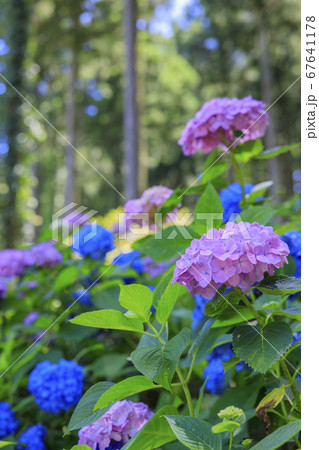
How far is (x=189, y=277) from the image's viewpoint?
0.71 meters

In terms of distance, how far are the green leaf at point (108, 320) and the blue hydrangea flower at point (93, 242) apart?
37.0 inches

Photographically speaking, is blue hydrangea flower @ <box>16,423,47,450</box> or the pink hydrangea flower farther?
the pink hydrangea flower

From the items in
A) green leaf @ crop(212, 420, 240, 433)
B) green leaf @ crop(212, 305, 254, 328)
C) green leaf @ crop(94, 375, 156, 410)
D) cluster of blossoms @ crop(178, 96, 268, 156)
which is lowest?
green leaf @ crop(94, 375, 156, 410)

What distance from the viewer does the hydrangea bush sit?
0.71m

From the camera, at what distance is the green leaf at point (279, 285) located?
703 millimetres

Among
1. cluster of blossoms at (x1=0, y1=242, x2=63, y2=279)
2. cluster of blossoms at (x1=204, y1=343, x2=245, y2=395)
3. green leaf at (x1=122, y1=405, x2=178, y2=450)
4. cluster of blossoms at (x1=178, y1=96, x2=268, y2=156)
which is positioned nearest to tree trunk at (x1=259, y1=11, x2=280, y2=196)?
cluster of blossoms at (x1=0, y1=242, x2=63, y2=279)

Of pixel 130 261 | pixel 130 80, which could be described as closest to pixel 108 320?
pixel 130 261

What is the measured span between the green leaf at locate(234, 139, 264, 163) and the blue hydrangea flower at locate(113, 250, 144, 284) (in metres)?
0.41

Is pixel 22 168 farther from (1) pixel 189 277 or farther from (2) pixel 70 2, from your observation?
(2) pixel 70 2

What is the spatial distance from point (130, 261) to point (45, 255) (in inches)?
25.0

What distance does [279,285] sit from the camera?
0.73 meters

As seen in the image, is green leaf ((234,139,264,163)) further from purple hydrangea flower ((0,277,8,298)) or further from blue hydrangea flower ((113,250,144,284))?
purple hydrangea flower ((0,277,8,298))

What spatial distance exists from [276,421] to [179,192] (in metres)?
0.60

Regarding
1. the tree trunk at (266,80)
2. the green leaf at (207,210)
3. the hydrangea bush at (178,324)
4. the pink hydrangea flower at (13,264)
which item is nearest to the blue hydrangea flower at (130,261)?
the hydrangea bush at (178,324)
